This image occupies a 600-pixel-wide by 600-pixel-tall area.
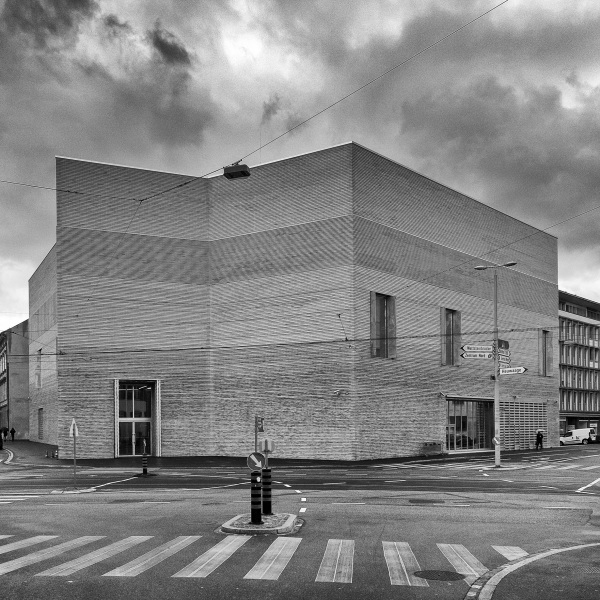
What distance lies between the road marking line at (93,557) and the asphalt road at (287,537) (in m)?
0.02

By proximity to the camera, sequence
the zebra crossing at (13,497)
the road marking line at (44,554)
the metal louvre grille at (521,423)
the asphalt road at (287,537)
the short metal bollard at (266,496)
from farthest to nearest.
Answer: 1. the metal louvre grille at (521,423)
2. the zebra crossing at (13,497)
3. the short metal bollard at (266,496)
4. the road marking line at (44,554)
5. the asphalt road at (287,537)

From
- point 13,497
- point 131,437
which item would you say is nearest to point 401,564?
point 13,497

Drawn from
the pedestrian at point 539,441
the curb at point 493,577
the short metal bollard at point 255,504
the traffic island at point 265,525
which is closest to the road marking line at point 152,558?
the traffic island at point 265,525

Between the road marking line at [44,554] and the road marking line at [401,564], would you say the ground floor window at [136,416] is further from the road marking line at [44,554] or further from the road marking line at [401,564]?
the road marking line at [401,564]

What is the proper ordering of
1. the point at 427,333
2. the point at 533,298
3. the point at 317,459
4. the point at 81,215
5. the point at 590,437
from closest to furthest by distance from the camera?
1. the point at 317,459
2. the point at 81,215
3. the point at 427,333
4. the point at 533,298
5. the point at 590,437

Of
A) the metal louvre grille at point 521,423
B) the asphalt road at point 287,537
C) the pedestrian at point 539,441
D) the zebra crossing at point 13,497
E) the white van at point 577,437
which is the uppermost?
the asphalt road at point 287,537

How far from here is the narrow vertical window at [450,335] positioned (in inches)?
2012

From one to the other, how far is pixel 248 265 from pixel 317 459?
1222 cm

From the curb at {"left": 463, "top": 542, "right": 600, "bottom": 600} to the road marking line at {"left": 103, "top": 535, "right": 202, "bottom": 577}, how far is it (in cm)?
447

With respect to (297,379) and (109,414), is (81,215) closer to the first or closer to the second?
(109,414)

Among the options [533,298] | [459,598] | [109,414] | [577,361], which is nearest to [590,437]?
[577,361]

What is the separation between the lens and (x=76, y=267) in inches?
1789

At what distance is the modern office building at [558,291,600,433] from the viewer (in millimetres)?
89188

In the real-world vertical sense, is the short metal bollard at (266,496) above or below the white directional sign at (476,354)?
below
